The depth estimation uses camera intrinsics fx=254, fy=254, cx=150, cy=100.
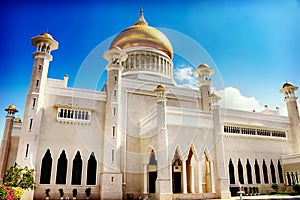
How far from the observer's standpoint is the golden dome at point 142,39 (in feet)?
91.2

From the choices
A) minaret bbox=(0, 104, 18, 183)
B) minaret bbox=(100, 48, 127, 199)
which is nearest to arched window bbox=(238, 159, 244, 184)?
minaret bbox=(100, 48, 127, 199)

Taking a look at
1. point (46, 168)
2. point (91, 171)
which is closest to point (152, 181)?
point (91, 171)

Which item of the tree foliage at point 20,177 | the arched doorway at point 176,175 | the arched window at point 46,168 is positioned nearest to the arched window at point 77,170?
the arched window at point 46,168

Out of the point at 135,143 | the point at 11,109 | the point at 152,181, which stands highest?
the point at 11,109

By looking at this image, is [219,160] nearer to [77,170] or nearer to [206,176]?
[206,176]

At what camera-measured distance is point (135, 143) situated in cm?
2131

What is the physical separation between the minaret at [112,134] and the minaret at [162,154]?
11.4ft

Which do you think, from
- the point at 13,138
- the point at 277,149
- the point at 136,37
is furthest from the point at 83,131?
the point at 277,149

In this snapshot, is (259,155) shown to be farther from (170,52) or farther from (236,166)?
(170,52)

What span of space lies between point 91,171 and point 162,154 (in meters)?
5.91

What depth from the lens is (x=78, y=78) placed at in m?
16.5

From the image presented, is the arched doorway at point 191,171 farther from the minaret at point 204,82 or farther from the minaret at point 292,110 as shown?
the minaret at point 292,110

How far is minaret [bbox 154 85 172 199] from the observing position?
16984 mm

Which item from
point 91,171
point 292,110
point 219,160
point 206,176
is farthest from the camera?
point 292,110
